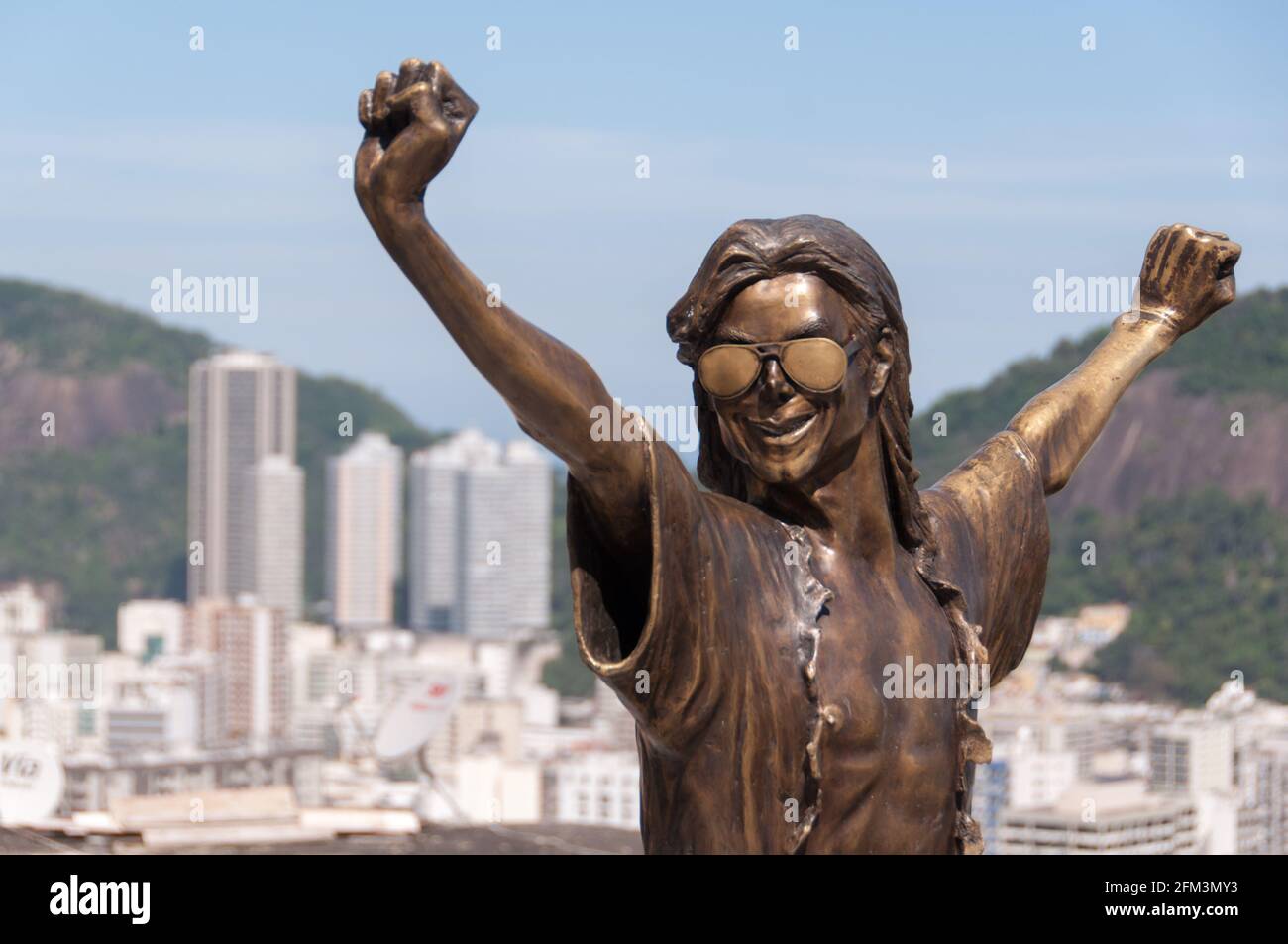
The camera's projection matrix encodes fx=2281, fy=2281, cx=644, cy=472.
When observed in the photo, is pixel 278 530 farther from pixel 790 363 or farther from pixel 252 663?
pixel 790 363

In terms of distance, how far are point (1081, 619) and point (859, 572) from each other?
82.8 meters

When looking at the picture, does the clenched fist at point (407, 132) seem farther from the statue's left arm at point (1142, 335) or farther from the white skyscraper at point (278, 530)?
the white skyscraper at point (278, 530)

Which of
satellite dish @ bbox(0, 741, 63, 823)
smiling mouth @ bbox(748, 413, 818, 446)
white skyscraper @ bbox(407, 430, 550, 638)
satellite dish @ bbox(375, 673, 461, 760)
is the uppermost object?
white skyscraper @ bbox(407, 430, 550, 638)

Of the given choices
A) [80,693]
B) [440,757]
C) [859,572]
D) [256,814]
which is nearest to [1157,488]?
[440,757]

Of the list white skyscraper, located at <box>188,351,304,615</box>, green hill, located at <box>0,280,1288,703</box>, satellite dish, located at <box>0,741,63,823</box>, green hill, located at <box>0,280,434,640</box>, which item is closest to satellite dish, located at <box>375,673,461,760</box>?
satellite dish, located at <box>0,741,63,823</box>

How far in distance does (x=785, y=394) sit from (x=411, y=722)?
24039 mm

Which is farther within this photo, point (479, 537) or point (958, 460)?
point (479, 537)

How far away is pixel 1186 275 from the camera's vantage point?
4234mm

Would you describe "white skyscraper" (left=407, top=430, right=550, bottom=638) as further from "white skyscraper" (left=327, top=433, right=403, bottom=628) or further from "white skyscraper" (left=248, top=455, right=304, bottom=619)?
"white skyscraper" (left=248, top=455, right=304, bottom=619)

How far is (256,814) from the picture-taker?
21.4 meters

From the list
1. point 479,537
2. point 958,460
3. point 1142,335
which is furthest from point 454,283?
point 479,537

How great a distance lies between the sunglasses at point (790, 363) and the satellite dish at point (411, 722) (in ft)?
72.9

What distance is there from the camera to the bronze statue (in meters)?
3.26
